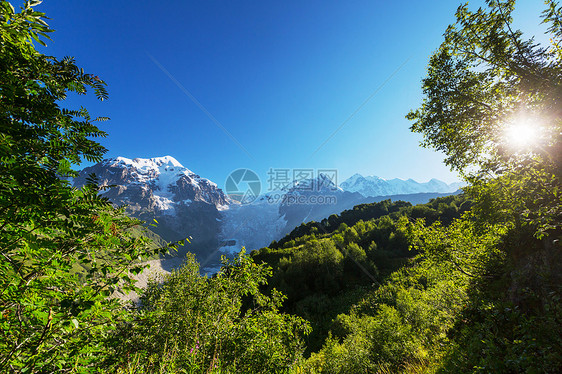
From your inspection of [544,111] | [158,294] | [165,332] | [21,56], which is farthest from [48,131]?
[544,111]

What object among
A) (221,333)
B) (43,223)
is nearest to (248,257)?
(221,333)

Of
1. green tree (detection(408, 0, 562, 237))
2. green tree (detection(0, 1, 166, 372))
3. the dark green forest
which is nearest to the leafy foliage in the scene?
the dark green forest

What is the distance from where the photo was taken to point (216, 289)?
6129 millimetres

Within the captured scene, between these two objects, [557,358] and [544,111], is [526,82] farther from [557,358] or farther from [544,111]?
[557,358]

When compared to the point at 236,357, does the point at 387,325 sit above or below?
below

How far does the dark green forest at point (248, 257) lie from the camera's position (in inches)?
86.3

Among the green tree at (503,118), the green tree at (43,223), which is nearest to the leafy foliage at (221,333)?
the green tree at (43,223)

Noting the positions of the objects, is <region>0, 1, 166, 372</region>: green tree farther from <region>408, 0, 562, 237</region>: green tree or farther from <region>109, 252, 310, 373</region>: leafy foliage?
<region>408, 0, 562, 237</region>: green tree

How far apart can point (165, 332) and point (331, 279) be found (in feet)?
136

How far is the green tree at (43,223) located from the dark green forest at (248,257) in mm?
19

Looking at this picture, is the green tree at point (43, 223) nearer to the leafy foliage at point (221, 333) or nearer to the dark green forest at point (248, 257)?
the dark green forest at point (248, 257)

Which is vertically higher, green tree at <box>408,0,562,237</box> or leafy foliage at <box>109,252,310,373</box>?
green tree at <box>408,0,562,237</box>

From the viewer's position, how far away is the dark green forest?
2191 mm

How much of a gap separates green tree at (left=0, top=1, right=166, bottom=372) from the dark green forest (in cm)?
2
